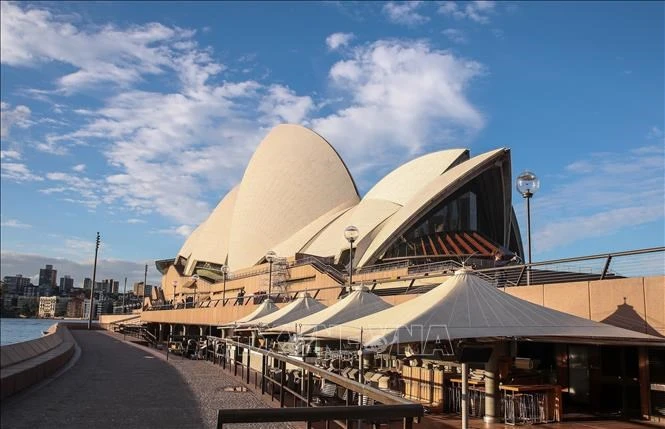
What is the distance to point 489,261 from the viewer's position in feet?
98.9

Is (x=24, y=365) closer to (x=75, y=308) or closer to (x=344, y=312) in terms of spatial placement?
(x=344, y=312)

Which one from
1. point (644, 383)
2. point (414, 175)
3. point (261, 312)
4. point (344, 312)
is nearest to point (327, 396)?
point (344, 312)

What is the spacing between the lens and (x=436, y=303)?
7.21 meters

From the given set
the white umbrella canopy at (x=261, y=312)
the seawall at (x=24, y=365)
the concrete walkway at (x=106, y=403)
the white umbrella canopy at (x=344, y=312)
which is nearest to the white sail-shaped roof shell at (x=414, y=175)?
the white umbrella canopy at (x=261, y=312)

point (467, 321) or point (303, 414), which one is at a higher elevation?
point (467, 321)

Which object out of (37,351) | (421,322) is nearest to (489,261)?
(37,351)

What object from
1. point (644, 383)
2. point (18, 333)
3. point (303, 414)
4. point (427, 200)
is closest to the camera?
point (303, 414)

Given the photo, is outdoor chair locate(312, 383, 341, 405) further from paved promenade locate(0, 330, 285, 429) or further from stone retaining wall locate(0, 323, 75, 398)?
stone retaining wall locate(0, 323, 75, 398)

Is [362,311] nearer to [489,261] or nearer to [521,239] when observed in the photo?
[489,261]

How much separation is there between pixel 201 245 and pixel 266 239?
18.3m

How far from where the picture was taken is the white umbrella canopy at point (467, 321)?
645 cm

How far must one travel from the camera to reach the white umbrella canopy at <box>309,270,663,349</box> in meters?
6.45

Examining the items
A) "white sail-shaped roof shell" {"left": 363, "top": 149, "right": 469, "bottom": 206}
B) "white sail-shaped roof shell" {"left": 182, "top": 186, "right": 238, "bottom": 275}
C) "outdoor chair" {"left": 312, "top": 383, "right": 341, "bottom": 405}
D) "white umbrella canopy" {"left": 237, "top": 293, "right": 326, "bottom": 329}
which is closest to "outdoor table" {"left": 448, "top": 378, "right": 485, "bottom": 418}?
"outdoor chair" {"left": 312, "top": 383, "right": 341, "bottom": 405}

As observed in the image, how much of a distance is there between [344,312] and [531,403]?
12.3 ft
